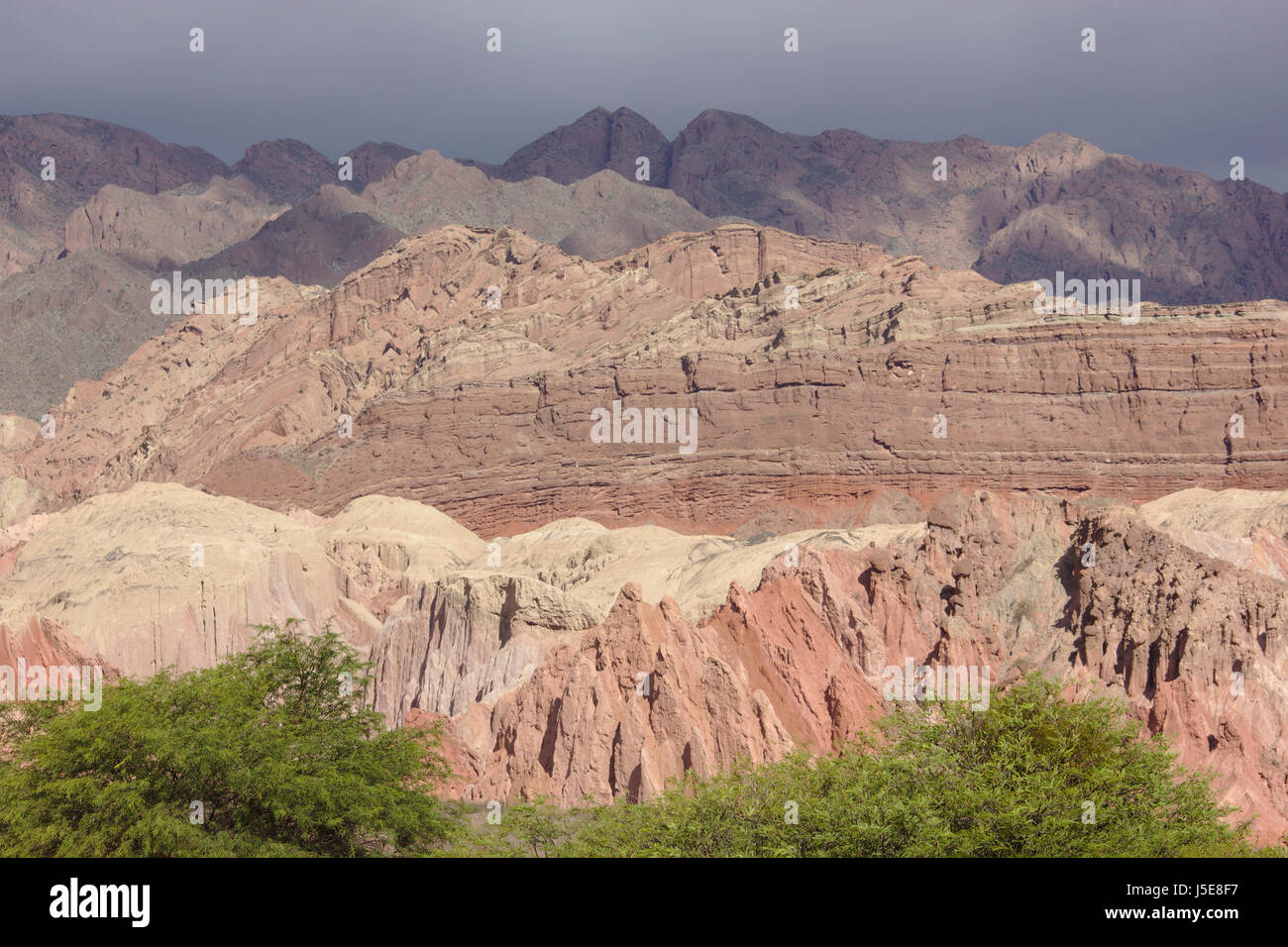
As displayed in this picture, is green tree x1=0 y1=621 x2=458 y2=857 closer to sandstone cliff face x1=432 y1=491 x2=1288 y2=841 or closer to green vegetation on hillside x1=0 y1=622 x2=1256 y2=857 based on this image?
green vegetation on hillside x1=0 y1=622 x2=1256 y2=857

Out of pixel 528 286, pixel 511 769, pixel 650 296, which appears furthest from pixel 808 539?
pixel 528 286

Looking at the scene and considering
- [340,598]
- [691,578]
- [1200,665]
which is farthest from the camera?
[340,598]

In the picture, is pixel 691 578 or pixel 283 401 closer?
pixel 691 578

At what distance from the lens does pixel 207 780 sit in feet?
95.0

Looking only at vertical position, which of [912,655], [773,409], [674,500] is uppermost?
[773,409]

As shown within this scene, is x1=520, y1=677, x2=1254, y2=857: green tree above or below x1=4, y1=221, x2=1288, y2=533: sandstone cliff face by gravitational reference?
below

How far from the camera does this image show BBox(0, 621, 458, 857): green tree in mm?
27484

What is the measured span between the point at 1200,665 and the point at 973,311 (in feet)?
220

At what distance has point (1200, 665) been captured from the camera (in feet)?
167

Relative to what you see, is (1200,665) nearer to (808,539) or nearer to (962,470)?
(808,539)

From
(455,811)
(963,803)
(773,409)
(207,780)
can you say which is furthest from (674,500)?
(963,803)

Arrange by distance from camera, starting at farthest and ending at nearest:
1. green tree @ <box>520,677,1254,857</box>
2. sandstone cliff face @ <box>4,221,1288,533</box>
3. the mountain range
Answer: sandstone cliff face @ <box>4,221,1288,533</box>
the mountain range
green tree @ <box>520,677,1254,857</box>

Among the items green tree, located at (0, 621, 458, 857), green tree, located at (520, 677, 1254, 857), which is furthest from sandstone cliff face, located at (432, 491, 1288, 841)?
green tree, located at (0, 621, 458, 857)

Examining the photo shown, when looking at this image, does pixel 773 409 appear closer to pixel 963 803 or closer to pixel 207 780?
pixel 963 803
